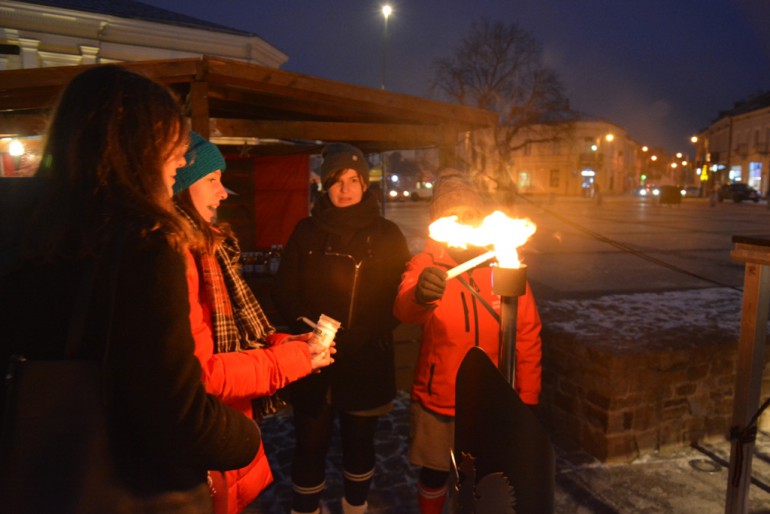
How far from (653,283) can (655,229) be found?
39.5 ft

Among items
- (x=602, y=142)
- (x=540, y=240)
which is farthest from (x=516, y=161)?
(x=540, y=240)

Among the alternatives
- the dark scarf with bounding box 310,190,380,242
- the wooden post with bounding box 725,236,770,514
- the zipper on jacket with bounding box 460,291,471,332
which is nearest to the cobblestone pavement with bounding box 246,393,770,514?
the wooden post with bounding box 725,236,770,514

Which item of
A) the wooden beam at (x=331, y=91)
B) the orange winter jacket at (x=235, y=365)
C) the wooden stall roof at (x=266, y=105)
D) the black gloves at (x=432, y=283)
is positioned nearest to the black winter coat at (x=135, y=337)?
the orange winter jacket at (x=235, y=365)

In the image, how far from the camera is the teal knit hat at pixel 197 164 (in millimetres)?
1958

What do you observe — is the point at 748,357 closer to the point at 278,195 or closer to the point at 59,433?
the point at 59,433

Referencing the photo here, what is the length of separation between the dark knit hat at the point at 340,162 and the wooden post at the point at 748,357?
2.00m

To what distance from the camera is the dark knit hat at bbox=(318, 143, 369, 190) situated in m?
2.98

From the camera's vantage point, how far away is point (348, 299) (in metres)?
2.90

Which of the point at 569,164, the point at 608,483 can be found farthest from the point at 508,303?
the point at 569,164

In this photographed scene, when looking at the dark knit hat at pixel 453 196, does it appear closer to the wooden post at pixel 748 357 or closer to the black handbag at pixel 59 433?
the wooden post at pixel 748 357

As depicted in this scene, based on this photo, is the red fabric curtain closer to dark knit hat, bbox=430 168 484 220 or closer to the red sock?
dark knit hat, bbox=430 168 484 220

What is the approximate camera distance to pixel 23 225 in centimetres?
121

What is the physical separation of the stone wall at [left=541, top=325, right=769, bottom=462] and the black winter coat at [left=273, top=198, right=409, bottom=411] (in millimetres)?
1786

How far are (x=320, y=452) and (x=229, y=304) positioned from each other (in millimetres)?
1496
